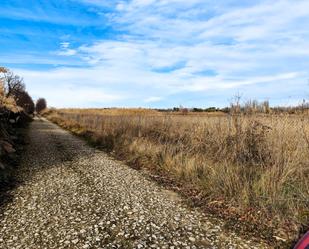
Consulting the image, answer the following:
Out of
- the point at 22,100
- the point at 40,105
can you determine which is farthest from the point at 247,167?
the point at 40,105

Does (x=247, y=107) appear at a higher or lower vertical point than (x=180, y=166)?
higher

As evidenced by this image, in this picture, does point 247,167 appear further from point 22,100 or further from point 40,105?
point 40,105

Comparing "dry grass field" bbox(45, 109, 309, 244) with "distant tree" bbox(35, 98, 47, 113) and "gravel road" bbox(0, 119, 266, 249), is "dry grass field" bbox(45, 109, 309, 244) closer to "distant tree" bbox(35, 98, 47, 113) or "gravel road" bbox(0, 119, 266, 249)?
"gravel road" bbox(0, 119, 266, 249)

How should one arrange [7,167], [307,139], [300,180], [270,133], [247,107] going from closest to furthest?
[300,180] < [307,139] < [270,133] < [247,107] < [7,167]

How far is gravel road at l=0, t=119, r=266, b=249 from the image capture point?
16.9 feet

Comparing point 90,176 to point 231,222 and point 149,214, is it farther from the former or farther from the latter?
point 231,222

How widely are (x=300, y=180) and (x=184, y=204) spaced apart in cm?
235

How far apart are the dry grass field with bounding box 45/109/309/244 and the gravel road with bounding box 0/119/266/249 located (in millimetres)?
697

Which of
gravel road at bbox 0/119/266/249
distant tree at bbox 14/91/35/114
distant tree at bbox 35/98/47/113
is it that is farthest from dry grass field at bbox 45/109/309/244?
distant tree at bbox 35/98/47/113

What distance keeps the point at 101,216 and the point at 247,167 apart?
357 centimetres

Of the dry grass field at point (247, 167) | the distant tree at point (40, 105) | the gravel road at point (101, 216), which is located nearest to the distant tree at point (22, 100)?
the dry grass field at point (247, 167)

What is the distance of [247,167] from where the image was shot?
25.4 ft

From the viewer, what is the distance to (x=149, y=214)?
6395 millimetres

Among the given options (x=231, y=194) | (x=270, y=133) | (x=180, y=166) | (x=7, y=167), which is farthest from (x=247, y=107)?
(x=7, y=167)
